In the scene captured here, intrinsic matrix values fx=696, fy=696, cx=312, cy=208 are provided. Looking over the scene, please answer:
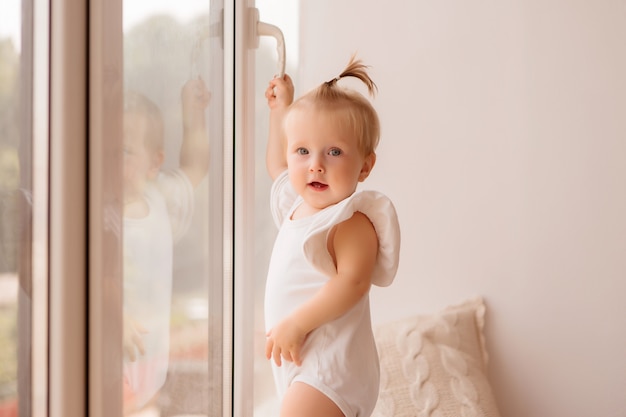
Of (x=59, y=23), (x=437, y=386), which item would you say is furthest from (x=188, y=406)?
(x=437, y=386)

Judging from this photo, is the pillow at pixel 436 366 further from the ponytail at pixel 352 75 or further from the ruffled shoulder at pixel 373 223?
the ponytail at pixel 352 75

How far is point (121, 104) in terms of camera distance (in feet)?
2.42

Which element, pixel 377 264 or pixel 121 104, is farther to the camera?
pixel 377 264

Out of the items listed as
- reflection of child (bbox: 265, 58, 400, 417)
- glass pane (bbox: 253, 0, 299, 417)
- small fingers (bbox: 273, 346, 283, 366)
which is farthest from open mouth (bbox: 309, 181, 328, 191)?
glass pane (bbox: 253, 0, 299, 417)

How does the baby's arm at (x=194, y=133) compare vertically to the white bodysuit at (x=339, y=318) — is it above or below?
above

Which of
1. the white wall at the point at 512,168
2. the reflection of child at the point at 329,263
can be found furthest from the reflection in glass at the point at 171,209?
the white wall at the point at 512,168

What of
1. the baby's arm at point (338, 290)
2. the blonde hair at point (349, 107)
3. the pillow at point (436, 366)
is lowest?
the pillow at point (436, 366)

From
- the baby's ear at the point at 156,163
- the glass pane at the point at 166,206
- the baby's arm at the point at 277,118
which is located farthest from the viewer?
the baby's arm at the point at 277,118

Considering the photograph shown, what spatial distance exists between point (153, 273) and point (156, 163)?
0.45 feet

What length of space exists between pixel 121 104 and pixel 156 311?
0.90 ft

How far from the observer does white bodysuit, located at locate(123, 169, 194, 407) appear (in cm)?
79

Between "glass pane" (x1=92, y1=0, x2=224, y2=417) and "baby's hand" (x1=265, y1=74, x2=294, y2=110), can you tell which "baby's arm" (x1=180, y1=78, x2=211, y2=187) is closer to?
"glass pane" (x1=92, y1=0, x2=224, y2=417)

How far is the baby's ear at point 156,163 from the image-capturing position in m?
0.85

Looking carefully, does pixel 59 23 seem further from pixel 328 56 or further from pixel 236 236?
pixel 328 56
